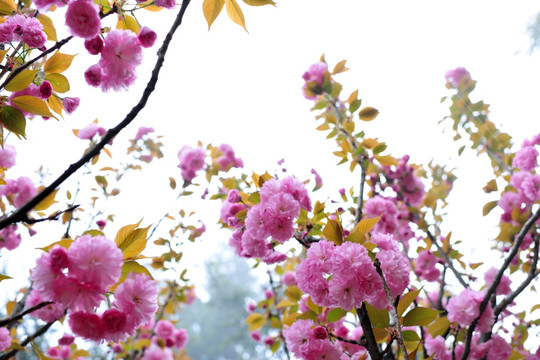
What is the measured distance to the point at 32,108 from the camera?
0.89 meters

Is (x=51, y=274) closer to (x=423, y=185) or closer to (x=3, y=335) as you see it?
(x=3, y=335)

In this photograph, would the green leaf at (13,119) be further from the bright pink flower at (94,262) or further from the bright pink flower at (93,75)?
the bright pink flower at (94,262)

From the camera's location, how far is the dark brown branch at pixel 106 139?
1.85ft

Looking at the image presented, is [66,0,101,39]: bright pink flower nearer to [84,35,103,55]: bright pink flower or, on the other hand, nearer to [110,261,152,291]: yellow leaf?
[84,35,103,55]: bright pink flower

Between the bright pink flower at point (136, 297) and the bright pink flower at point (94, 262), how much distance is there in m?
0.09

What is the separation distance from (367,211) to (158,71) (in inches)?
67.5

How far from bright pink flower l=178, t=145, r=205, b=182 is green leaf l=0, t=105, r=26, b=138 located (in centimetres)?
149

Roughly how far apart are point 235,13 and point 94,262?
0.67 m

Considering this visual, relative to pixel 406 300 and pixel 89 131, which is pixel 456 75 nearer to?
pixel 406 300

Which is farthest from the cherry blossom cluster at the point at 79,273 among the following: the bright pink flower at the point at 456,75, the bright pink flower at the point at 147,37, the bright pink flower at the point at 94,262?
the bright pink flower at the point at 456,75

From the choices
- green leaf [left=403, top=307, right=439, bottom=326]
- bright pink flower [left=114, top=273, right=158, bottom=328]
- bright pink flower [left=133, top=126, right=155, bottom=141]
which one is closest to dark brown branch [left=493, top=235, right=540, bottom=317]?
green leaf [left=403, top=307, right=439, bottom=326]

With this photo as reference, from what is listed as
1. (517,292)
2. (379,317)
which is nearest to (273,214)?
(379,317)

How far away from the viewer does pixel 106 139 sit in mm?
597

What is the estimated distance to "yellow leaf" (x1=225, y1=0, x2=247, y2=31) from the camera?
2.96ft
